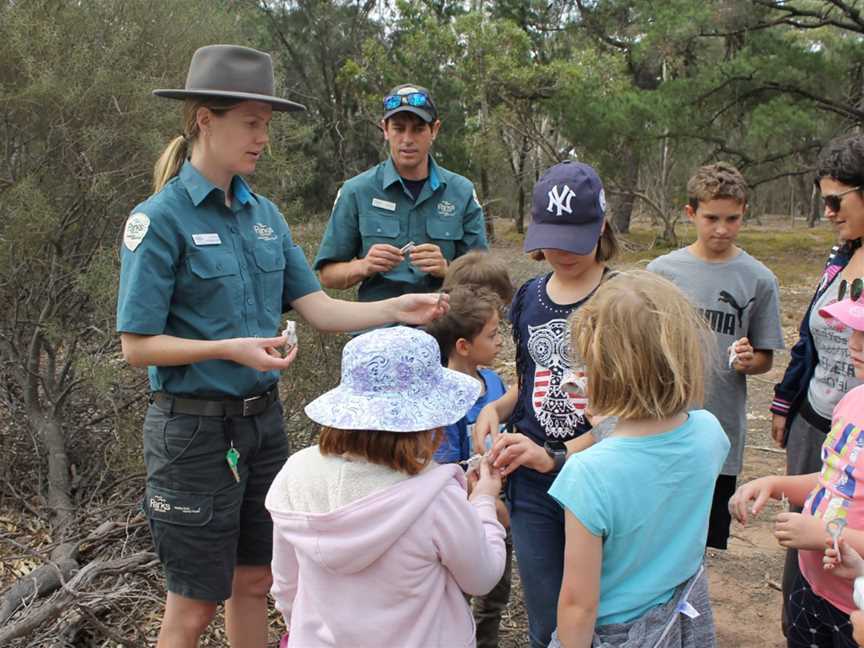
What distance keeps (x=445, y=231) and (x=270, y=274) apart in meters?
1.09

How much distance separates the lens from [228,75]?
2.56 m

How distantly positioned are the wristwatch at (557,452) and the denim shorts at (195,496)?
0.94m

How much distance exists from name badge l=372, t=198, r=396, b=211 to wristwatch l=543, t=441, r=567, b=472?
1452mm

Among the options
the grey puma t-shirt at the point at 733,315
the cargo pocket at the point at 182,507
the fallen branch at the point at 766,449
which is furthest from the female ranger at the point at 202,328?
the fallen branch at the point at 766,449

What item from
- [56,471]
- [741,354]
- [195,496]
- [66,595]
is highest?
[741,354]

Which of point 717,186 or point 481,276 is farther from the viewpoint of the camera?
point 717,186

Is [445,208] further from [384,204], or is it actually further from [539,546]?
[539,546]

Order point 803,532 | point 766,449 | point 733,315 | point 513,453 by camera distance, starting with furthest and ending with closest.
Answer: point 766,449 → point 733,315 → point 513,453 → point 803,532

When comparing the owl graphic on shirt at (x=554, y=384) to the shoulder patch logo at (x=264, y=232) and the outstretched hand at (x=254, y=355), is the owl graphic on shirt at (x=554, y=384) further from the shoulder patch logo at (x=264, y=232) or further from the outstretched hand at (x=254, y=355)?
the shoulder patch logo at (x=264, y=232)

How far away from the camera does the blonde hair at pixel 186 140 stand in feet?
8.43

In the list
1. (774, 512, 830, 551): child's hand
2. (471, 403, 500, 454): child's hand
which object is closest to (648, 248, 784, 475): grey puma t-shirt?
(471, 403, 500, 454): child's hand

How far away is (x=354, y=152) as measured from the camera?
23.5 metres

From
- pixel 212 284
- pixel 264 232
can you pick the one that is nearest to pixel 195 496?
pixel 212 284

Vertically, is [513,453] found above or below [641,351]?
below
